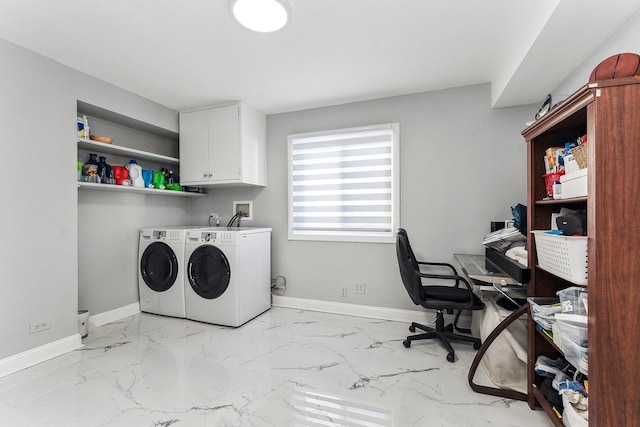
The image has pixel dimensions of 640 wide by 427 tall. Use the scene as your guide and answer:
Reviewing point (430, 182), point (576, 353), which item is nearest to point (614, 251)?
point (576, 353)

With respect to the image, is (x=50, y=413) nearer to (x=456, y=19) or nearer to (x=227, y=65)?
(x=227, y=65)

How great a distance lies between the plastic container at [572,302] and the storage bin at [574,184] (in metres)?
0.43

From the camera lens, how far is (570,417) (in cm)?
124

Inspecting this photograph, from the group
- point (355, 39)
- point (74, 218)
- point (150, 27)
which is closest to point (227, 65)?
point (150, 27)

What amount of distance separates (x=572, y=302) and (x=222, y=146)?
3.10m

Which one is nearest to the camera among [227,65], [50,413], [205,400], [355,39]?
[50,413]

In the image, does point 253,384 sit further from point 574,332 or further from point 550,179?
point 550,179

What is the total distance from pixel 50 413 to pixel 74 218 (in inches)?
56.8

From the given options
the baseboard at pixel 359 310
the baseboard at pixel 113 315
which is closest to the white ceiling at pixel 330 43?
the baseboard at pixel 359 310

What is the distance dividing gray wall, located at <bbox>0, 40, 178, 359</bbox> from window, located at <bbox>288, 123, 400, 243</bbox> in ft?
6.56

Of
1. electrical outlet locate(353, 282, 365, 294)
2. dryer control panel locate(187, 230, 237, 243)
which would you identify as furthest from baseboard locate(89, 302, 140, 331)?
electrical outlet locate(353, 282, 365, 294)

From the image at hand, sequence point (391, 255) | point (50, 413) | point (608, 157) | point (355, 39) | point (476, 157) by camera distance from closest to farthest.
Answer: point (608, 157)
point (50, 413)
point (355, 39)
point (476, 157)
point (391, 255)

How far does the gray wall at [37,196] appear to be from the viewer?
1969mm

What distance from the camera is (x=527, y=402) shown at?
1.65 m
